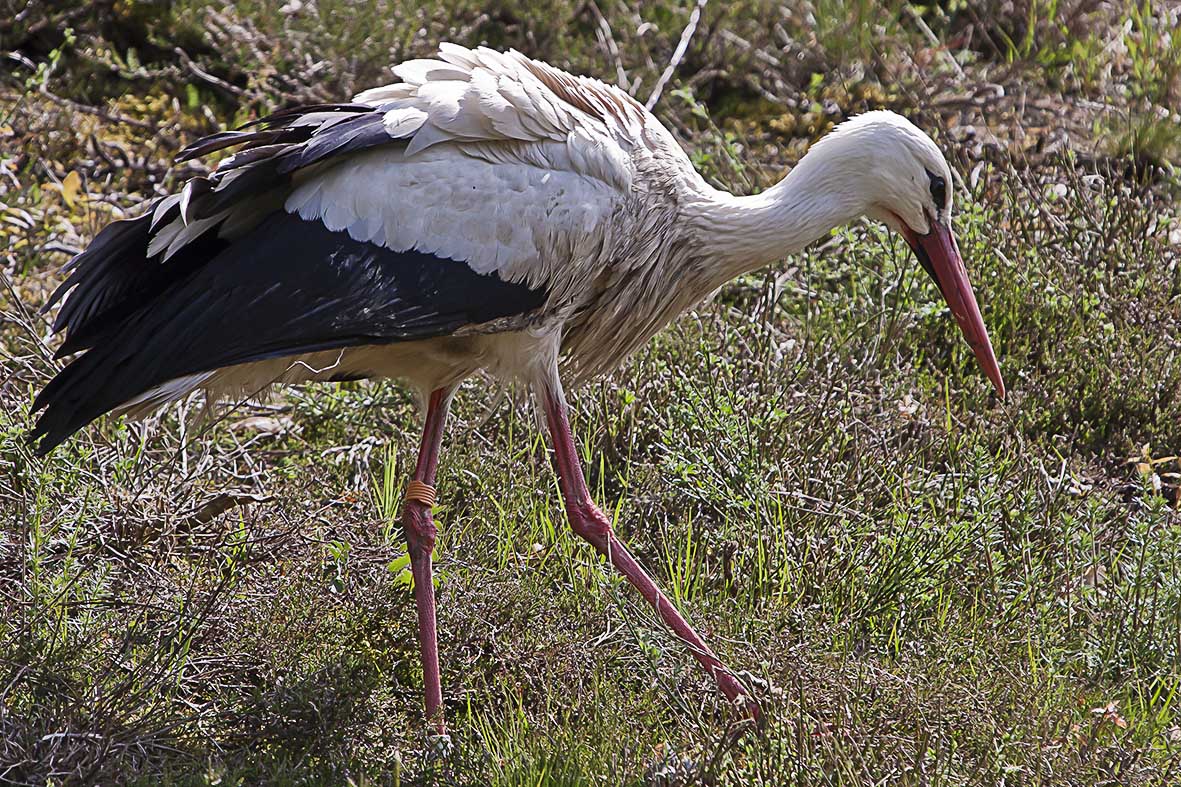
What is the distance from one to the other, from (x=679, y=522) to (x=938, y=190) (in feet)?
4.24

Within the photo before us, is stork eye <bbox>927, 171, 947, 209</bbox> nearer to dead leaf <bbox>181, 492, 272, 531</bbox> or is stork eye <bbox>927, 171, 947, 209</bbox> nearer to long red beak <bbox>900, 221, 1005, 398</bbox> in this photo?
long red beak <bbox>900, 221, 1005, 398</bbox>

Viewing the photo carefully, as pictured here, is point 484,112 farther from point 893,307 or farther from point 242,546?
point 893,307

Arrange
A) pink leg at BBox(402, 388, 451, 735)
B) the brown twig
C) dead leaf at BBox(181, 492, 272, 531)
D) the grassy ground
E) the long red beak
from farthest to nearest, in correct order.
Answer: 1. the brown twig
2. dead leaf at BBox(181, 492, 272, 531)
3. the long red beak
4. pink leg at BBox(402, 388, 451, 735)
5. the grassy ground

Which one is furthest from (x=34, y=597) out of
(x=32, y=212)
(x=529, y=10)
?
(x=529, y=10)

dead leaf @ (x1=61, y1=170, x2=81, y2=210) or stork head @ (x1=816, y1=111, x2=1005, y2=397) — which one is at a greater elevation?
stork head @ (x1=816, y1=111, x2=1005, y2=397)

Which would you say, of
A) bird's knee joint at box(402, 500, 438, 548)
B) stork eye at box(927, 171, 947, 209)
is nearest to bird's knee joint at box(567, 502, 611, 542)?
bird's knee joint at box(402, 500, 438, 548)

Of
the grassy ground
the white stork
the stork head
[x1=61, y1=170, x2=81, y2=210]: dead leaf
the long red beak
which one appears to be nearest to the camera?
the grassy ground

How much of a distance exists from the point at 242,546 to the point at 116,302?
752 millimetres

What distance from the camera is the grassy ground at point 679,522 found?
11.3ft

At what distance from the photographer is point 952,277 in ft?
13.6

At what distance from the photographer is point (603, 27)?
7.05 m

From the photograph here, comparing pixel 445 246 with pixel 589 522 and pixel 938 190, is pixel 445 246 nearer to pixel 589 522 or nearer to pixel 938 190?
pixel 589 522

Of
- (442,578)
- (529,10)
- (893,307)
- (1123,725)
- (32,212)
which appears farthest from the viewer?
(529,10)

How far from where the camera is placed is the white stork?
A: 3564mm
